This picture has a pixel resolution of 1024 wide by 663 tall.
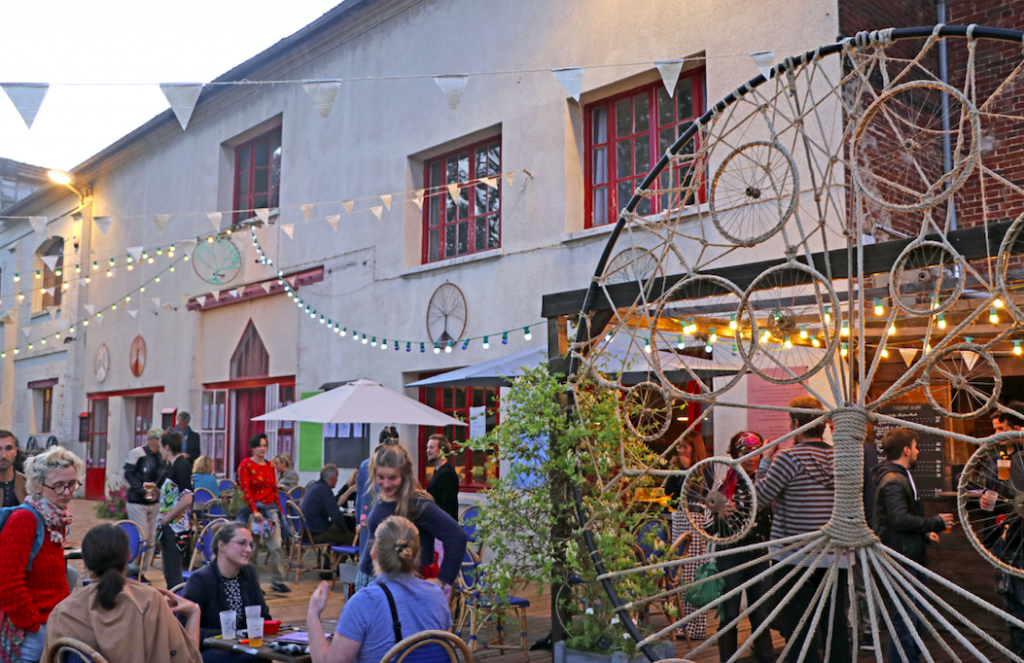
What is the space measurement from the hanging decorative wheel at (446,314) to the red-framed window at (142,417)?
9095 mm

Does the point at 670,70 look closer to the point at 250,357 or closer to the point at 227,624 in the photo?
the point at 227,624

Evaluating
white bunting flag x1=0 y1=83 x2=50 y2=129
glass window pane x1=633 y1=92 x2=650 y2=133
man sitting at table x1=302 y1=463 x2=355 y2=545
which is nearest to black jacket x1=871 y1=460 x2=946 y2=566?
glass window pane x1=633 y1=92 x2=650 y2=133

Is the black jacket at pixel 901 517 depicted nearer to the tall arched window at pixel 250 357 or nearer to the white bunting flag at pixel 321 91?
the white bunting flag at pixel 321 91

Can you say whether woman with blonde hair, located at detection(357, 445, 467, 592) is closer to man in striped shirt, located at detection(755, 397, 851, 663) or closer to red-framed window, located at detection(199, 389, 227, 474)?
man in striped shirt, located at detection(755, 397, 851, 663)

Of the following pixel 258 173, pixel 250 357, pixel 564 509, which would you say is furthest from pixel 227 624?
pixel 258 173

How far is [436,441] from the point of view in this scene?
8.07 metres

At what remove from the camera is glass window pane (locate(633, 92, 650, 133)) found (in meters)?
9.15

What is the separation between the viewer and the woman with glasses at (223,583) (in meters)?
4.30

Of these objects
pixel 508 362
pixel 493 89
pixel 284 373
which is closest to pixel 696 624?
pixel 508 362

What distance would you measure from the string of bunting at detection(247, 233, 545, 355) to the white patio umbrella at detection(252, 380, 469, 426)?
110cm

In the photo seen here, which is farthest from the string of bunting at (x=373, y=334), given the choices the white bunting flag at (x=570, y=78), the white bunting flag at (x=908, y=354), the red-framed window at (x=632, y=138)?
the white bunting flag at (x=908, y=354)

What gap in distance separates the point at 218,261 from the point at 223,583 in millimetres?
11622

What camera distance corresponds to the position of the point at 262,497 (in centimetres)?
916

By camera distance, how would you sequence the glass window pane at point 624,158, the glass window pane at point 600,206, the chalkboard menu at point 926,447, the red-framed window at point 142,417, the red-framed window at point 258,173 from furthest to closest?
the red-framed window at point 142,417, the red-framed window at point 258,173, the glass window pane at point 600,206, the glass window pane at point 624,158, the chalkboard menu at point 926,447
